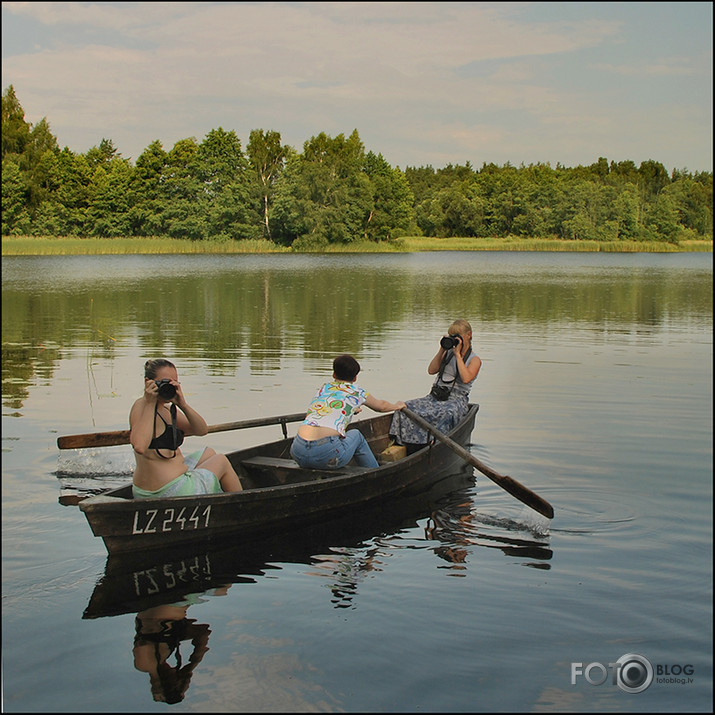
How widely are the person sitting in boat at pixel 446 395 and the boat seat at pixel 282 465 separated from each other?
4.66ft

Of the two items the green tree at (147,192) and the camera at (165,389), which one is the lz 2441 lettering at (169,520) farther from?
the green tree at (147,192)

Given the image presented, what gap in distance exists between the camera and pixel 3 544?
629 centimetres

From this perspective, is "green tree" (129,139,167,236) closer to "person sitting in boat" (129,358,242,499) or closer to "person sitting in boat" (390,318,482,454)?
"person sitting in boat" (390,318,482,454)

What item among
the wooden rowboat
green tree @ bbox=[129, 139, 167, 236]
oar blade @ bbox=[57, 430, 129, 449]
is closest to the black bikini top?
the wooden rowboat

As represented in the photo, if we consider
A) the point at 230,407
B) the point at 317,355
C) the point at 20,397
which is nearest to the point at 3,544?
the point at 230,407

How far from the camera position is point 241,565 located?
20.6ft

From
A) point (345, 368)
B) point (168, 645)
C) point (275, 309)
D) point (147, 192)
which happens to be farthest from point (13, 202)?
point (168, 645)

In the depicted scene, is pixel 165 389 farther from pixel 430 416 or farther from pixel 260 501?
pixel 430 416

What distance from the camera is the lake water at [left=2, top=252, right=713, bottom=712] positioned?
4.52 metres

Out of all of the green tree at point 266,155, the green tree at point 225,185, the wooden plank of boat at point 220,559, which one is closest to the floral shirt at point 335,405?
the wooden plank of boat at point 220,559

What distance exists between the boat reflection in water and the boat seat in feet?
1.21

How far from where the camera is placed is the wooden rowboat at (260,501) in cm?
591

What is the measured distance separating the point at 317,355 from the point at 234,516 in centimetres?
945

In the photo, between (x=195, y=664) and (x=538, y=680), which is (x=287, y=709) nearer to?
(x=195, y=664)
